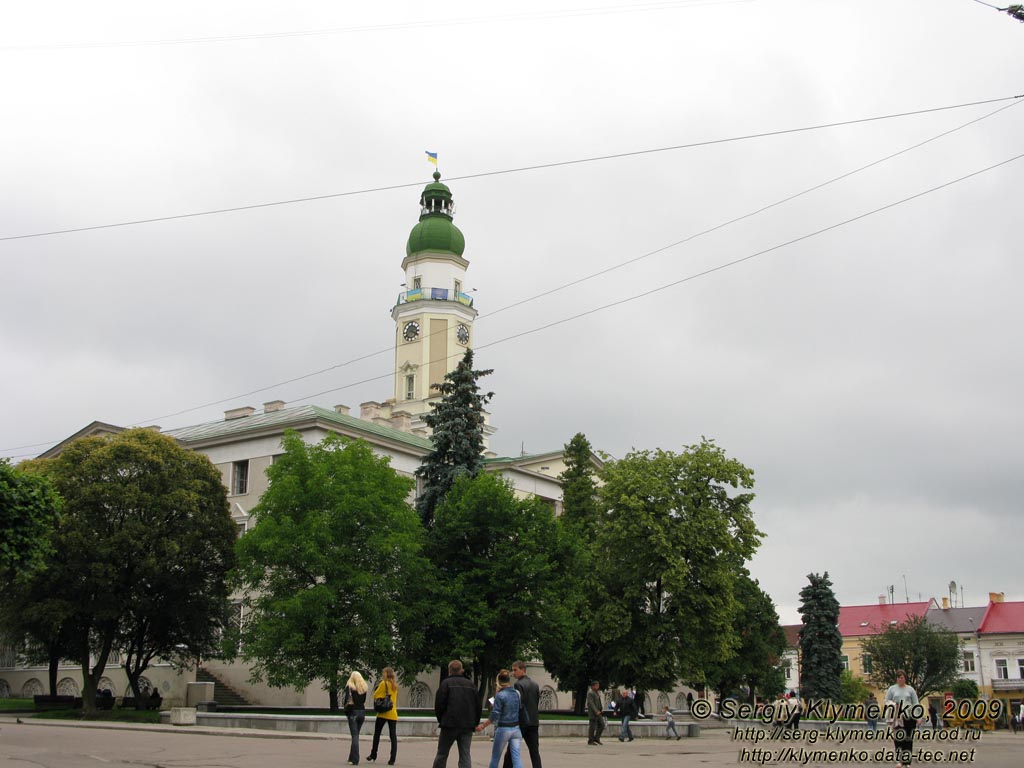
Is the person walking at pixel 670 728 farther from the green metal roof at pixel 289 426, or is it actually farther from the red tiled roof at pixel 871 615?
the red tiled roof at pixel 871 615

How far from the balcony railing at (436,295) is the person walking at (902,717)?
6307cm

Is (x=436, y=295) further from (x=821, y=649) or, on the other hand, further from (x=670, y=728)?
(x=670, y=728)

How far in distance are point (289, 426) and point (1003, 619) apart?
63.8 m

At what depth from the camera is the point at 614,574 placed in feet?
145

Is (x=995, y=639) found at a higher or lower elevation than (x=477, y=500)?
lower

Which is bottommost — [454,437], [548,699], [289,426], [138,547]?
[548,699]

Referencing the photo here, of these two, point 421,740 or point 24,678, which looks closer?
point 421,740

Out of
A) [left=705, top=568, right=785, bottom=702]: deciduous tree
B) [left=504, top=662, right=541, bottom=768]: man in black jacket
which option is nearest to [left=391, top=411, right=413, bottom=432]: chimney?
[left=705, top=568, right=785, bottom=702]: deciduous tree

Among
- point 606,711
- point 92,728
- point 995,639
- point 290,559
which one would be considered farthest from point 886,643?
point 92,728

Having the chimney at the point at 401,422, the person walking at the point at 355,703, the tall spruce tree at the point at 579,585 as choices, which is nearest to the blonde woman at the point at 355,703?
the person walking at the point at 355,703

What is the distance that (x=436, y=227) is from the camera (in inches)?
3231

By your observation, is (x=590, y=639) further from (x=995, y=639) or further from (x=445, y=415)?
(x=995, y=639)

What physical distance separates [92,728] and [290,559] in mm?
8784

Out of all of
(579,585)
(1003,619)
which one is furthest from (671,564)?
(1003,619)
